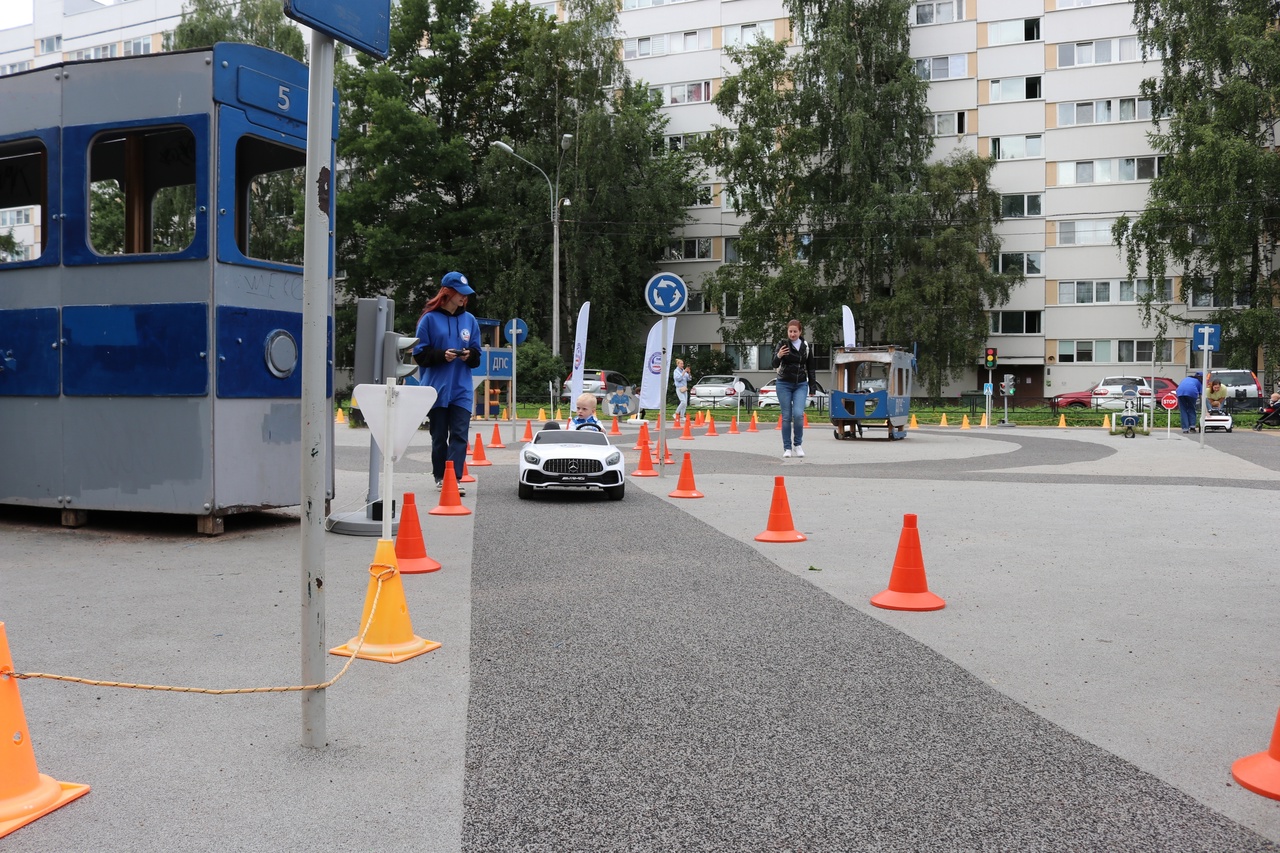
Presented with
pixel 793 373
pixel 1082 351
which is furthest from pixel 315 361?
pixel 1082 351

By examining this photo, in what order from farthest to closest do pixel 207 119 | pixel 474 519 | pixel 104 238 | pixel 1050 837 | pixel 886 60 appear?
pixel 886 60
pixel 474 519
pixel 104 238
pixel 207 119
pixel 1050 837

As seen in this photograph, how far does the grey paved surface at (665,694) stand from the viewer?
3.42 meters

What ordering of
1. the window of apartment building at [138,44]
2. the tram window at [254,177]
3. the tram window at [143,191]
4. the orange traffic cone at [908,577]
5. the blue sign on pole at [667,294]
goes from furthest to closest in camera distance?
the window of apartment building at [138,44]
the blue sign on pole at [667,294]
the tram window at [254,177]
the tram window at [143,191]
the orange traffic cone at [908,577]

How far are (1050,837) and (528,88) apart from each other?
53.5 metres

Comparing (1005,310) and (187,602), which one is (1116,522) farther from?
(1005,310)

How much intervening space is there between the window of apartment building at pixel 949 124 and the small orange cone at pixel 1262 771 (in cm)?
5679

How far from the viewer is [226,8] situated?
53.2 meters

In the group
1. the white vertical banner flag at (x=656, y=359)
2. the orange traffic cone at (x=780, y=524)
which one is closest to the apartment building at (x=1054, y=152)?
the white vertical banner flag at (x=656, y=359)

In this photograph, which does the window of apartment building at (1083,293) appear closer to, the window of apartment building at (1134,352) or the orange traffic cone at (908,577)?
the window of apartment building at (1134,352)

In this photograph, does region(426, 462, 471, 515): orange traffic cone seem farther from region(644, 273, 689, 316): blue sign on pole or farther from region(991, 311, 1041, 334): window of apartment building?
region(991, 311, 1041, 334): window of apartment building

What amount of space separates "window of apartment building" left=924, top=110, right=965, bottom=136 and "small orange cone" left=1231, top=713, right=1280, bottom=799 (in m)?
56.8

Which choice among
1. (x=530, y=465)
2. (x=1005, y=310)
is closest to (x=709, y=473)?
(x=530, y=465)

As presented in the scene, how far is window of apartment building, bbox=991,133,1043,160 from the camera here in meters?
55.9

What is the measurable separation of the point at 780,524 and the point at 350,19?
6.68 m
